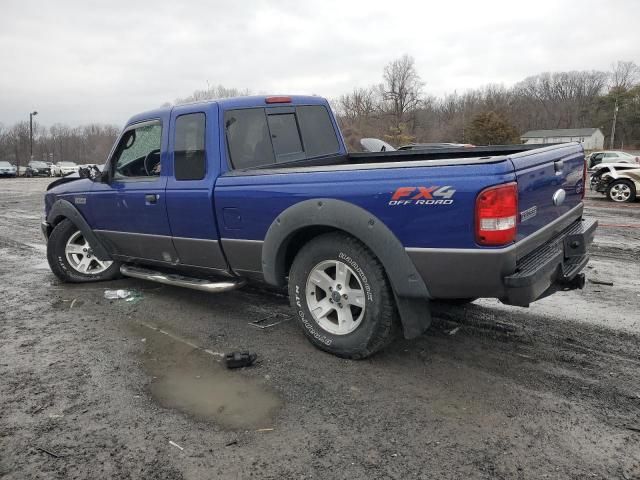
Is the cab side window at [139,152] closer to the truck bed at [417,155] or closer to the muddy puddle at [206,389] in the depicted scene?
the truck bed at [417,155]

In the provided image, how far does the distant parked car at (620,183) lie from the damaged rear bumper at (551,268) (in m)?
13.0

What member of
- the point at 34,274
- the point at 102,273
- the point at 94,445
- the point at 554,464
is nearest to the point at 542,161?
the point at 554,464

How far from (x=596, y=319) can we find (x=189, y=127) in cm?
413

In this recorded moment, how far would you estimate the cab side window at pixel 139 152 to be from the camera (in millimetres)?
5039

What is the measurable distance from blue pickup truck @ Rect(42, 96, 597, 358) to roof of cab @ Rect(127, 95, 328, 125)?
2 cm

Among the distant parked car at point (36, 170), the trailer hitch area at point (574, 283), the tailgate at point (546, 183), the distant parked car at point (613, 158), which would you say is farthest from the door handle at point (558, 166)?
the distant parked car at point (36, 170)

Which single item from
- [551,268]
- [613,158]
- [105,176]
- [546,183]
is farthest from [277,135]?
[613,158]

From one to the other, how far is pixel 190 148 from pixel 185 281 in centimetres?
125

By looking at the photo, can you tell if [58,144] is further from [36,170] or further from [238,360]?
[238,360]

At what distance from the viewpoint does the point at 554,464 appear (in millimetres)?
2533

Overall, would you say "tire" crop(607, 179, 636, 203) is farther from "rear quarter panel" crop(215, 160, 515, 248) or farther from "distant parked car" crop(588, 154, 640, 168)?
"rear quarter panel" crop(215, 160, 515, 248)

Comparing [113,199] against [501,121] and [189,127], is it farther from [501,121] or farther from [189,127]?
[501,121]

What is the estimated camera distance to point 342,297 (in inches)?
149

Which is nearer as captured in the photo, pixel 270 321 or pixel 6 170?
pixel 270 321
